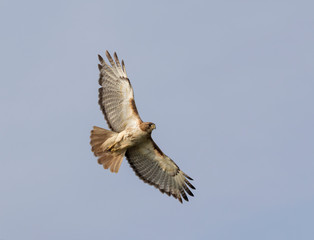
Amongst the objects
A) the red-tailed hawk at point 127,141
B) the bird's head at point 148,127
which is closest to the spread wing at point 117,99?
the red-tailed hawk at point 127,141

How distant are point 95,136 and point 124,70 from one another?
6.77ft

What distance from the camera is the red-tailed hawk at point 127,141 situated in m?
16.7

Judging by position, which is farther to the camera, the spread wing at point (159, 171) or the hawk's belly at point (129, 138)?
the spread wing at point (159, 171)

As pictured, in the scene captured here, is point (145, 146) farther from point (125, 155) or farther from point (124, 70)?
point (124, 70)

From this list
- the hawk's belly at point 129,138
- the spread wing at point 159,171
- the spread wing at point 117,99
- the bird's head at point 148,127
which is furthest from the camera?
the spread wing at point 159,171

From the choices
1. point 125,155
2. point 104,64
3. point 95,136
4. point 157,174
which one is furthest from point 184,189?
point 104,64

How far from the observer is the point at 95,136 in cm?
1661

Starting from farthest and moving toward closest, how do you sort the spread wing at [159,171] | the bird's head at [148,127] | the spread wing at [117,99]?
the spread wing at [159,171], the spread wing at [117,99], the bird's head at [148,127]

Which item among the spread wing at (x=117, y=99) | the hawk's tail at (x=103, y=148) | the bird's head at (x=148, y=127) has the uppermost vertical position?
the spread wing at (x=117, y=99)

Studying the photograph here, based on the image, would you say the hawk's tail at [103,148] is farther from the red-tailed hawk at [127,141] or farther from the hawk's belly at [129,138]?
the hawk's belly at [129,138]

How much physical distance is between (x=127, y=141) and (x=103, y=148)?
2.24ft

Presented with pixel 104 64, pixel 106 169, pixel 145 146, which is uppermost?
pixel 104 64

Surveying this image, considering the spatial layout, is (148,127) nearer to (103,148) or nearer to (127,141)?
(127,141)

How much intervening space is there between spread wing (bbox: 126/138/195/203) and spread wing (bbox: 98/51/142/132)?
32.5 inches
